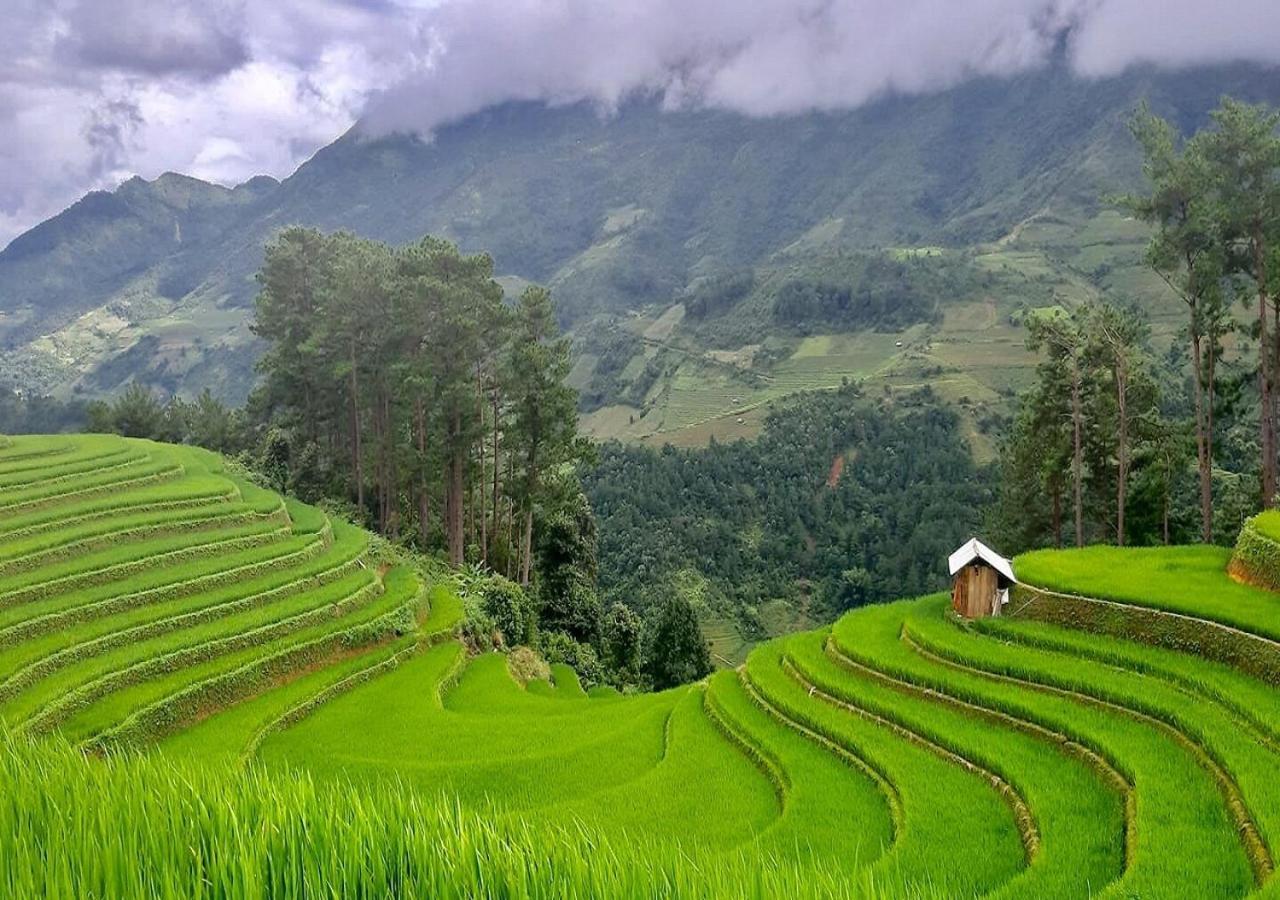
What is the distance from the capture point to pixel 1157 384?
31312 mm

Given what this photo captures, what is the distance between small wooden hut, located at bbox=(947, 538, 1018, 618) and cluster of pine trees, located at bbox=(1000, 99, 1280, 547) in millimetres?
10955

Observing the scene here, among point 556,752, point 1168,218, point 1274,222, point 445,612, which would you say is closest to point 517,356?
point 445,612

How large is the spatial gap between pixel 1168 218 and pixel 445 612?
22315 millimetres

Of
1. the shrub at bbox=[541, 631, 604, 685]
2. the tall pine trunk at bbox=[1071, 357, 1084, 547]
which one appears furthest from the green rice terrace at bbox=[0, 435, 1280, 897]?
the tall pine trunk at bbox=[1071, 357, 1084, 547]

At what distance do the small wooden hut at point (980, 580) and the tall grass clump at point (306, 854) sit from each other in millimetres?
12613

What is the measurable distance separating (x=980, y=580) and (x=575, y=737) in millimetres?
8240

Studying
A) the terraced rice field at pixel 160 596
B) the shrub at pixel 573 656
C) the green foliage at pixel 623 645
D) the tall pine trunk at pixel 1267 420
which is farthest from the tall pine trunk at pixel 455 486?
the tall pine trunk at pixel 1267 420

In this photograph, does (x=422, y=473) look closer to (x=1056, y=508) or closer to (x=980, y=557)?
(x=980, y=557)

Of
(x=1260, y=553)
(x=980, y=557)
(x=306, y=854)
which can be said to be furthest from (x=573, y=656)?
(x=306, y=854)

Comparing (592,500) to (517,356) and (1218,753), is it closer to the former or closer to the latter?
(517,356)

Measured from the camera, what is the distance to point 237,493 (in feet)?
87.4

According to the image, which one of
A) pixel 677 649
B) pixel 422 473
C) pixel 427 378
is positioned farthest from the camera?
pixel 422 473

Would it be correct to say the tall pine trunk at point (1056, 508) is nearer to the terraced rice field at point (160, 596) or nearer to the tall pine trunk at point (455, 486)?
the tall pine trunk at point (455, 486)

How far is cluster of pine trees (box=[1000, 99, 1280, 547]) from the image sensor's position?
70.2 feet
